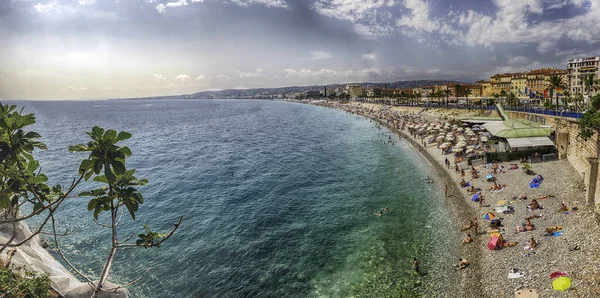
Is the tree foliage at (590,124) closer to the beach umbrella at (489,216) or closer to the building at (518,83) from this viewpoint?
the beach umbrella at (489,216)

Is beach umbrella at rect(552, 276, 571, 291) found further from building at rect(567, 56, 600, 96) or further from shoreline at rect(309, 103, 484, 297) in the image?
building at rect(567, 56, 600, 96)

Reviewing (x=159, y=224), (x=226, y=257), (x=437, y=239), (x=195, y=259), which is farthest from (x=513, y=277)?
(x=159, y=224)

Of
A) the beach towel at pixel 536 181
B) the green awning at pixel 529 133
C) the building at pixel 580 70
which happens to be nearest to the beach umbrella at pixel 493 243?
the beach towel at pixel 536 181

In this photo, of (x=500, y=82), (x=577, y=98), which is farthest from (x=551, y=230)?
(x=500, y=82)

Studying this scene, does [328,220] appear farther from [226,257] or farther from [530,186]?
[530,186]

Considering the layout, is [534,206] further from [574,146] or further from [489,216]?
[574,146]

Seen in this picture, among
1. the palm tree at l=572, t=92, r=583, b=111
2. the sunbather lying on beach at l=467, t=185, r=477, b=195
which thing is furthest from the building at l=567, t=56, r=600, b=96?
the sunbather lying on beach at l=467, t=185, r=477, b=195
